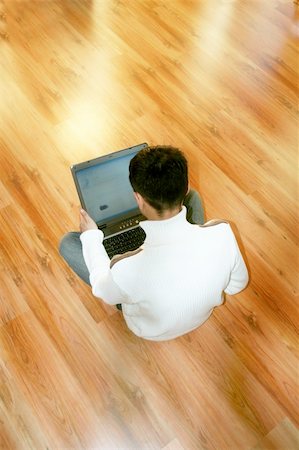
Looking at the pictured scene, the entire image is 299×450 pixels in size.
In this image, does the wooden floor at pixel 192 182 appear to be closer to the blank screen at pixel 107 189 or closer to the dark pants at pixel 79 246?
the dark pants at pixel 79 246

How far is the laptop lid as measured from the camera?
146 centimetres

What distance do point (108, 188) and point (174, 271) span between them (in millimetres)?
627

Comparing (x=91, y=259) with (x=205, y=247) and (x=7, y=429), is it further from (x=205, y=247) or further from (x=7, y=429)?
(x=7, y=429)

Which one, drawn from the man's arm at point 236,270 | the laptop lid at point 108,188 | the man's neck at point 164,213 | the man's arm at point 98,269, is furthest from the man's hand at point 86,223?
the man's arm at point 236,270

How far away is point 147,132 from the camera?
7.14 feet

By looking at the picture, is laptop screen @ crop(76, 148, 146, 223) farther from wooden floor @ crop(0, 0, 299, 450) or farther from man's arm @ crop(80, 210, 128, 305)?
wooden floor @ crop(0, 0, 299, 450)

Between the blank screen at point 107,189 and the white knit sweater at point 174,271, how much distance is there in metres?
0.43

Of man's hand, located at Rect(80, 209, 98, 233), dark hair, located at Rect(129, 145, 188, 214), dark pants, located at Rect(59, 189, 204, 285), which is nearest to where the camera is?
dark hair, located at Rect(129, 145, 188, 214)

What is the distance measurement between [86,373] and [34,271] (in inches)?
20.5

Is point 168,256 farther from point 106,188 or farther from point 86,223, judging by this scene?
point 106,188

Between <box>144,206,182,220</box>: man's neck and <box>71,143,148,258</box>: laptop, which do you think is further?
<box>71,143,148,258</box>: laptop

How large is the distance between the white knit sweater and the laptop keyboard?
36cm

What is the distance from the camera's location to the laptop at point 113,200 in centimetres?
146

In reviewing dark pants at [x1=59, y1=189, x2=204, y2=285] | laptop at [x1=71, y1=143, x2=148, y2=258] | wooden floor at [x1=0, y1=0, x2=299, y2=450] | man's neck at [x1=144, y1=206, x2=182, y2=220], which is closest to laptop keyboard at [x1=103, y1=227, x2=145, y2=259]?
laptop at [x1=71, y1=143, x2=148, y2=258]
